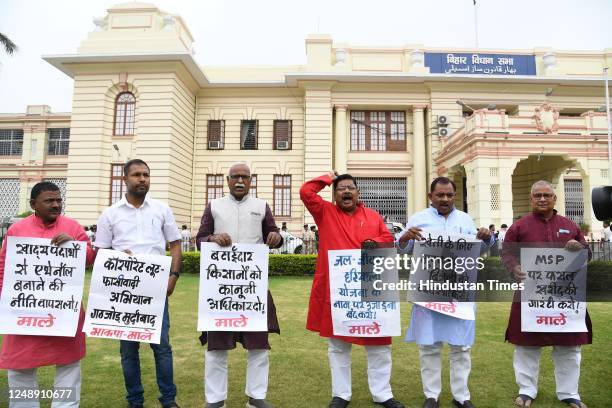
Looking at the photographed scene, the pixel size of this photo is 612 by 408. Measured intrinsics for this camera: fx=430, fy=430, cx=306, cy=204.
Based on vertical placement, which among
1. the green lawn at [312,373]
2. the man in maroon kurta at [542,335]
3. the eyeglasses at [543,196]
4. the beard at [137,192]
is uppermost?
the eyeglasses at [543,196]

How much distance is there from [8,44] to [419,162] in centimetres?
2094

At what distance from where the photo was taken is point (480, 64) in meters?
22.2

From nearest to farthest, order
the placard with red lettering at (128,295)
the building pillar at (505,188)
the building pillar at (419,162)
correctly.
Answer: the placard with red lettering at (128,295)
the building pillar at (505,188)
the building pillar at (419,162)

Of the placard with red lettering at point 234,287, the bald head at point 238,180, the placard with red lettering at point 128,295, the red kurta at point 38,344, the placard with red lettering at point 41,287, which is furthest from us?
the bald head at point 238,180

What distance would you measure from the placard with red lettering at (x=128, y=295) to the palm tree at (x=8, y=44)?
2229 cm

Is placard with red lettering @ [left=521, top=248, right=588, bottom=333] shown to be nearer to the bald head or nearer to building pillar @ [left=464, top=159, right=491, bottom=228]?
the bald head

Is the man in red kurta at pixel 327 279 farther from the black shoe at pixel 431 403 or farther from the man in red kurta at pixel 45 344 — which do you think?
the man in red kurta at pixel 45 344

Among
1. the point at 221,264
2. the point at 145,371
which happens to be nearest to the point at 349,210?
the point at 221,264

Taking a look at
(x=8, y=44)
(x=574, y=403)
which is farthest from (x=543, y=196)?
(x=8, y=44)

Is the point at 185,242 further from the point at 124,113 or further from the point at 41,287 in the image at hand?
the point at 41,287

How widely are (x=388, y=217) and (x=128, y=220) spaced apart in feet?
64.3

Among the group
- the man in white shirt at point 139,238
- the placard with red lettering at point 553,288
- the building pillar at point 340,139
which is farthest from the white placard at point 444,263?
the building pillar at point 340,139

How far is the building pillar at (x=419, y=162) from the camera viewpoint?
22.2 m

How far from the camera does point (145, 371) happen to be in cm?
502
